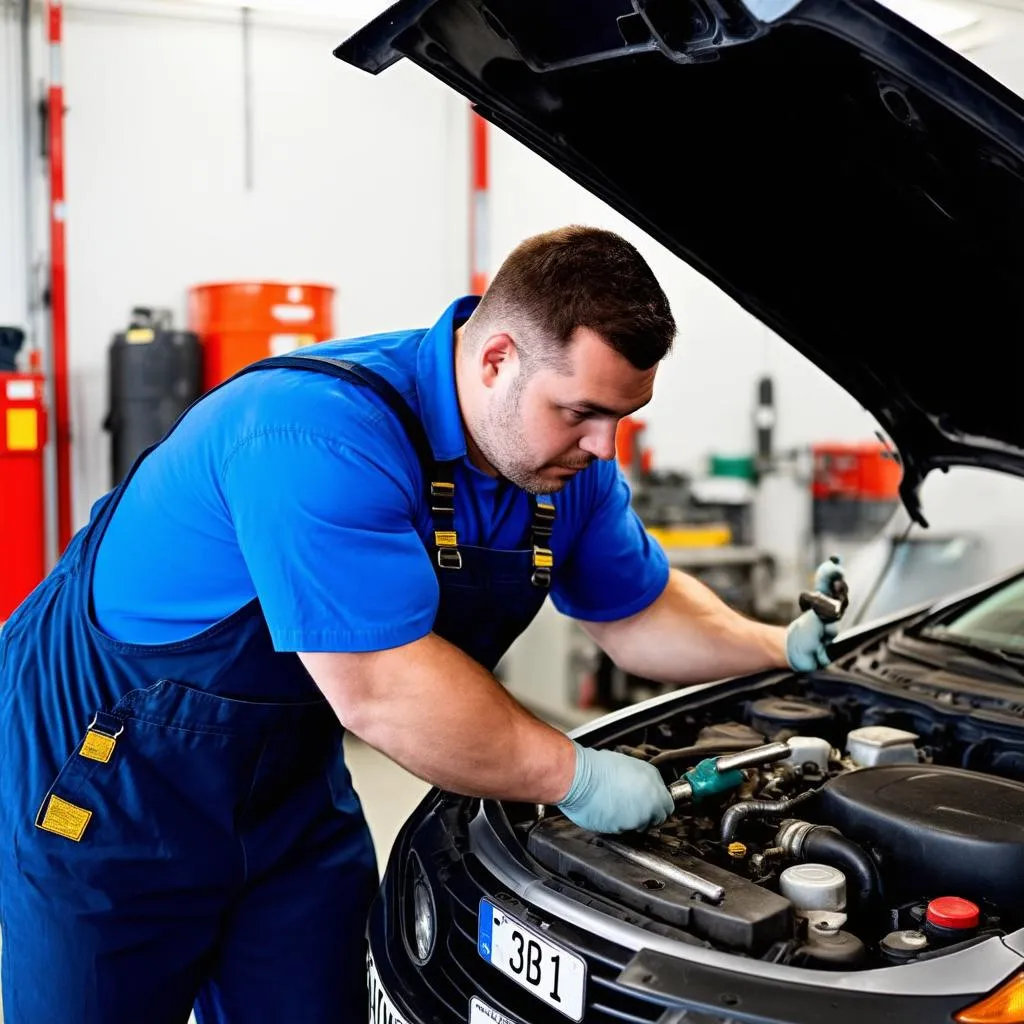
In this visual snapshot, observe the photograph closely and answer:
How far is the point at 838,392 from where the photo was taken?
5.56 metres

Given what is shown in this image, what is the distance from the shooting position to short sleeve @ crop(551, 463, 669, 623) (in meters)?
1.85

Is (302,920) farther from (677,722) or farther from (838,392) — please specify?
(838,392)

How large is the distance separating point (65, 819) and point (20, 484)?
2.93 m

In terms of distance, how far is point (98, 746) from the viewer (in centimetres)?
150

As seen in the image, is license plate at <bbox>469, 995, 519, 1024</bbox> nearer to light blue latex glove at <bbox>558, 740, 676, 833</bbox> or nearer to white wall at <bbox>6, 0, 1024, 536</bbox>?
light blue latex glove at <bbox>558, 740, 676, 833</bbox>

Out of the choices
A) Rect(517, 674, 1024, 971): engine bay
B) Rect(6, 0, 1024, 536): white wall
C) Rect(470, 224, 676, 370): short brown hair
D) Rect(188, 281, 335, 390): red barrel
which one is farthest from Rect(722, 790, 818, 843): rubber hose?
A: Rect(6, 0, 1024, 536): white wall

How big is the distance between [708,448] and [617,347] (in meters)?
4.38

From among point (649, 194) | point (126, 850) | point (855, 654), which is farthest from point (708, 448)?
point (126, 850)

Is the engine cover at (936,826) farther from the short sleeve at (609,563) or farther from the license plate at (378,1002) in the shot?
the license plate at (378,1002)

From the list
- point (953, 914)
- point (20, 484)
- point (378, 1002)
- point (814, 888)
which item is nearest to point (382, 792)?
point (20, 484)

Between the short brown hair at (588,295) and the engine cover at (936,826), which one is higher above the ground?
the short brown hair at (588,295)

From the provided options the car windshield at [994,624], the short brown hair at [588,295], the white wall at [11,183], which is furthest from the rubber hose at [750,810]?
the white wall at [11,183]

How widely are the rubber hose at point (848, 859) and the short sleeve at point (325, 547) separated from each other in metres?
0.54

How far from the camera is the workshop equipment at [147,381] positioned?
4.27 meters
